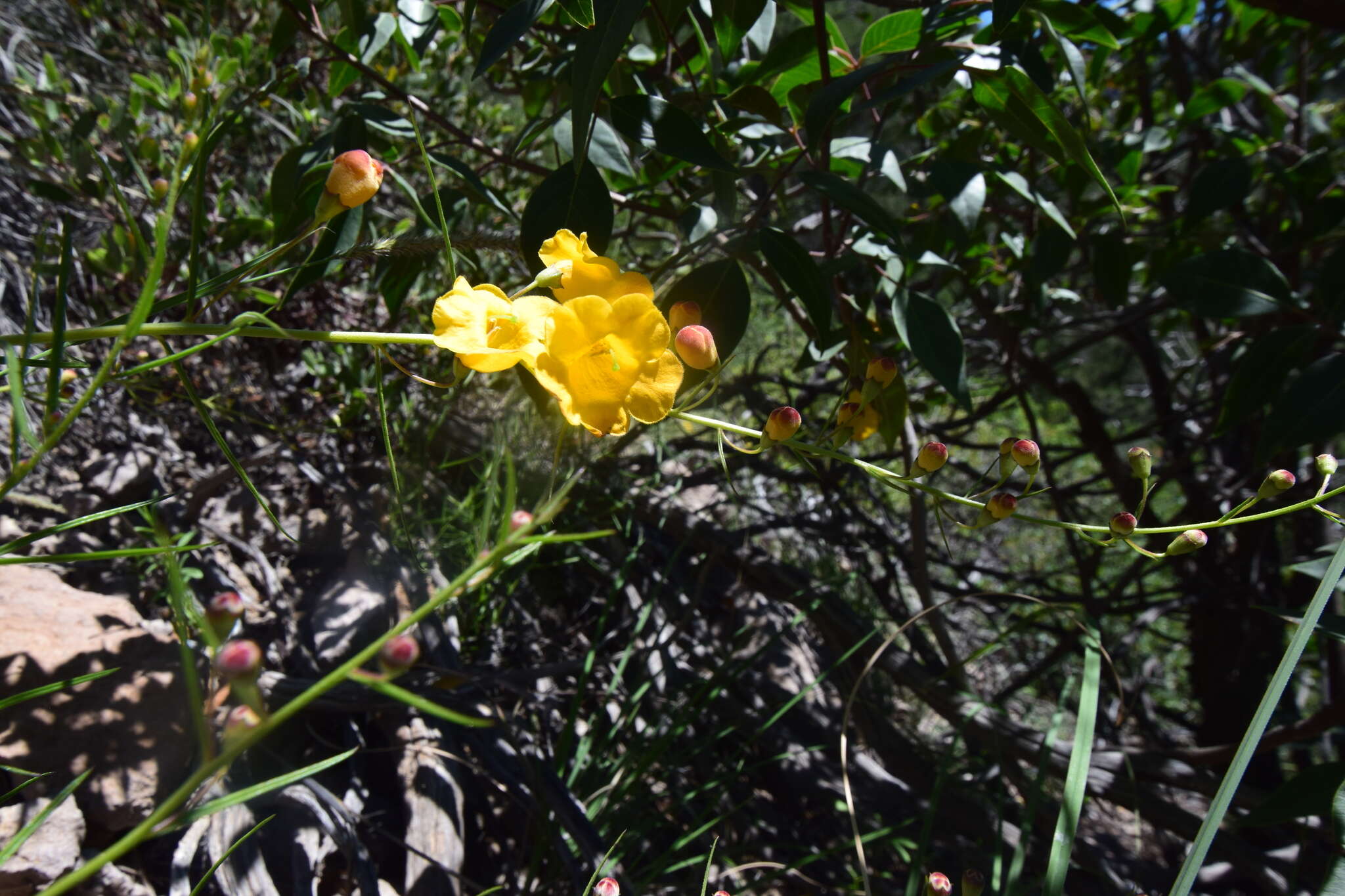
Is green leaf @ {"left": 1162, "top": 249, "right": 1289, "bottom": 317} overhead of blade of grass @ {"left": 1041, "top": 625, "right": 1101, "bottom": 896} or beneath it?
overhead

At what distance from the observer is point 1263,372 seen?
1.22 meters

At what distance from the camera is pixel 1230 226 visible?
2.00 metres

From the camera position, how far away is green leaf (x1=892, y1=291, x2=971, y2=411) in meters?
0.98

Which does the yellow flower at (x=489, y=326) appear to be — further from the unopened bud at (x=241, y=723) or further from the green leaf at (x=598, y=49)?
the unopened bud at (x=241, y=723)

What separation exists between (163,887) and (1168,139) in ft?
7.54

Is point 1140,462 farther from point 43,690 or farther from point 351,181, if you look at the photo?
point 43,690

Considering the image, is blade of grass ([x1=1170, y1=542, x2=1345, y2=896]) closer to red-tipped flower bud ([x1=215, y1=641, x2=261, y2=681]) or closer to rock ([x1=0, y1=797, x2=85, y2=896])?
red-tipped flower bud ([x1=215, y1=641, x2=261, y2=681])

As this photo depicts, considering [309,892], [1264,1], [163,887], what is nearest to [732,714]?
[309,892]

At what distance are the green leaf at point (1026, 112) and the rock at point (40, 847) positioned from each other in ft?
4.55

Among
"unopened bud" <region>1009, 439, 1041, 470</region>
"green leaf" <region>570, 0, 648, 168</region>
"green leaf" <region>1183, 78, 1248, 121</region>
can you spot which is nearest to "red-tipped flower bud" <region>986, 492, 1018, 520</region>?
"unopened bud" <region>1009, 439, 1041, 470</region>

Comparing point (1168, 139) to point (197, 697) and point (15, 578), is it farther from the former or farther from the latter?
point (15, 578)

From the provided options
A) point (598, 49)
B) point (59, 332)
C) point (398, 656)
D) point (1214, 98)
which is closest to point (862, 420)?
point (598, 49)

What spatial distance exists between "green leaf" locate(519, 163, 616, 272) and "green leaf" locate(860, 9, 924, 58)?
451mm

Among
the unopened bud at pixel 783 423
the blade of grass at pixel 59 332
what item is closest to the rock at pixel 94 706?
the blade of grass at pixel 59 332
